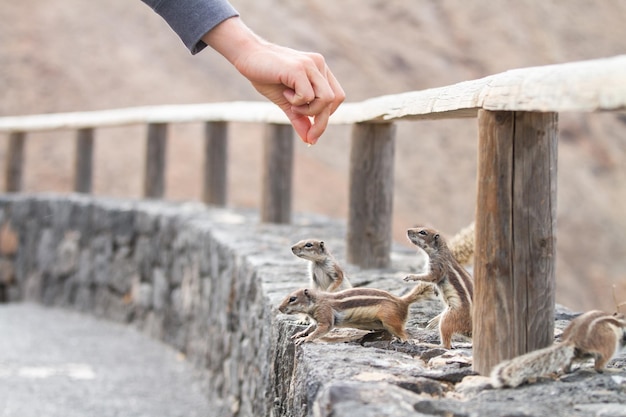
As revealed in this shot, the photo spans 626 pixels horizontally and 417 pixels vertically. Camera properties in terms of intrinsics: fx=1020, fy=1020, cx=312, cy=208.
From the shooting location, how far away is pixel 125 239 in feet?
29.5

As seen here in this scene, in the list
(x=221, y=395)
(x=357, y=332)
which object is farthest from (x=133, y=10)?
(x=357, y=332)

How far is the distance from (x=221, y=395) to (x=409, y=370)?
10.8ft

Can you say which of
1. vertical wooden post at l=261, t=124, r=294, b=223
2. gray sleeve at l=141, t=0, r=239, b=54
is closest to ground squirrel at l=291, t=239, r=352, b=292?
gray sleeve at l=141, t=0, r=239, b=54

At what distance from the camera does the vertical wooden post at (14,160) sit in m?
11.1

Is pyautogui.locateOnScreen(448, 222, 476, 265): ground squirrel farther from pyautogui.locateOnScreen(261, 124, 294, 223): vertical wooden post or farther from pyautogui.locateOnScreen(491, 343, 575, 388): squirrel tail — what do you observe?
pyautogui.locateOnScreen(261, 124, 294, 223): vertical wooden post

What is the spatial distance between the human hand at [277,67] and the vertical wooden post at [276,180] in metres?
4.42

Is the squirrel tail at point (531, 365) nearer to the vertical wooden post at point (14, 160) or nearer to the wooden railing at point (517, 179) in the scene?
the wooden railing at point (517, 179)

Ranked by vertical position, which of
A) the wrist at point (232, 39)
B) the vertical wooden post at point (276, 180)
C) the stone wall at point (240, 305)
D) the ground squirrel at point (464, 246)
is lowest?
the stone wall at point (240, 305)

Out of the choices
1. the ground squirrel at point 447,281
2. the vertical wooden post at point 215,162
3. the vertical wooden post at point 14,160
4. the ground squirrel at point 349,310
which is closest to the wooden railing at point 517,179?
the ground squirrel at point 447,281

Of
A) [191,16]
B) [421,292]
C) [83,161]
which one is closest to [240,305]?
[421,292]

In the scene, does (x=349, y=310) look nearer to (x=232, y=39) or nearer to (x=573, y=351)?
(x=573, y=351)

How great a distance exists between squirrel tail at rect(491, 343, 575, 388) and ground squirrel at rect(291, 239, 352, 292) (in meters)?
1.42

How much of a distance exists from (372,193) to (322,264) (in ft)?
4.35

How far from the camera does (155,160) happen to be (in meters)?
9.50
